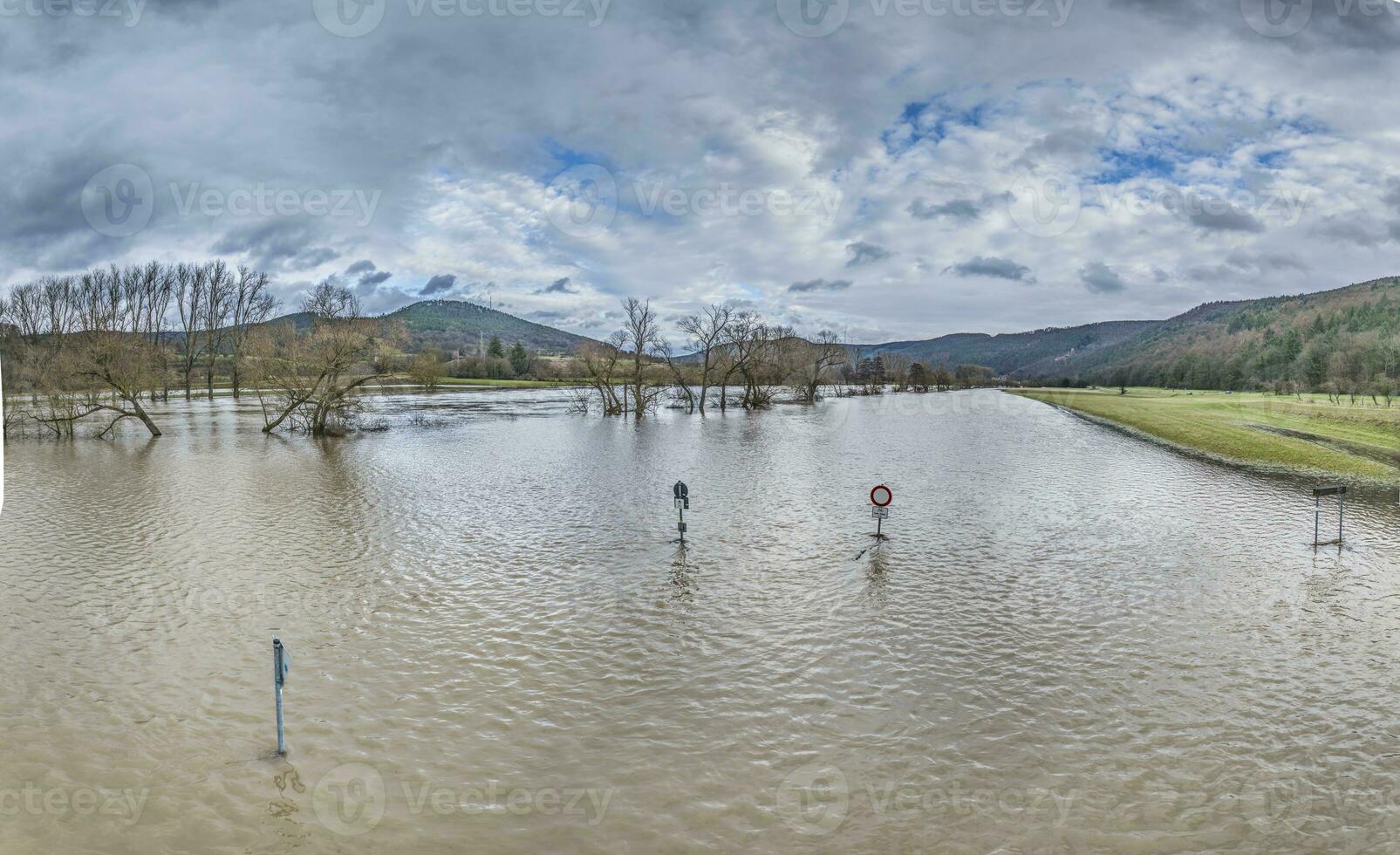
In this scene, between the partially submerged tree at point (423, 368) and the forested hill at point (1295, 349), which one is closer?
the partially submerged tree at point (423, 368)

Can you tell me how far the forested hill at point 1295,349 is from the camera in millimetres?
43438

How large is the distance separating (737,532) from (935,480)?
904cm

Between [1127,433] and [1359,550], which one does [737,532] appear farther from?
[1127,433]

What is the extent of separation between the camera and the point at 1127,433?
3975cm

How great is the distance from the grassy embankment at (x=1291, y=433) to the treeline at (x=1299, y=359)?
206cm

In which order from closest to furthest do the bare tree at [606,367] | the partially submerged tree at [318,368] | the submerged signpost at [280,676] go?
the submerged signpost at [280,676], the partially submerged tree at [318,368], the bare tree at [606,367]

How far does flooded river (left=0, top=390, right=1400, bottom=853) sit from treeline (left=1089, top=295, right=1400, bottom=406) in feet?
105

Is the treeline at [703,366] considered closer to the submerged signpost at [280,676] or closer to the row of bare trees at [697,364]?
the row of bare trees at [697,364]

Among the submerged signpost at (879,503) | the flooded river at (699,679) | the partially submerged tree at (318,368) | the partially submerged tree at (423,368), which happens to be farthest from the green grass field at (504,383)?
the submerged signpost at (879,503)

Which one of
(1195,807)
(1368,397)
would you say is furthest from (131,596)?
(1368,397)

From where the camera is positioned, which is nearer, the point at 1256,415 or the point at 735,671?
the point at 735,671

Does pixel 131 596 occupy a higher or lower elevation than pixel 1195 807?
higher

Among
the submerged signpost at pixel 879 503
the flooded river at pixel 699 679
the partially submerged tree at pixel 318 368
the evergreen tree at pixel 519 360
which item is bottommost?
the flooded river at pixel 699 679

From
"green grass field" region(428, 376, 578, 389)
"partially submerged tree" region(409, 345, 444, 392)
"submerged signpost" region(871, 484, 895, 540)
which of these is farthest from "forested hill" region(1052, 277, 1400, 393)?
"green grass field" region(428, 376, 578, 389)
